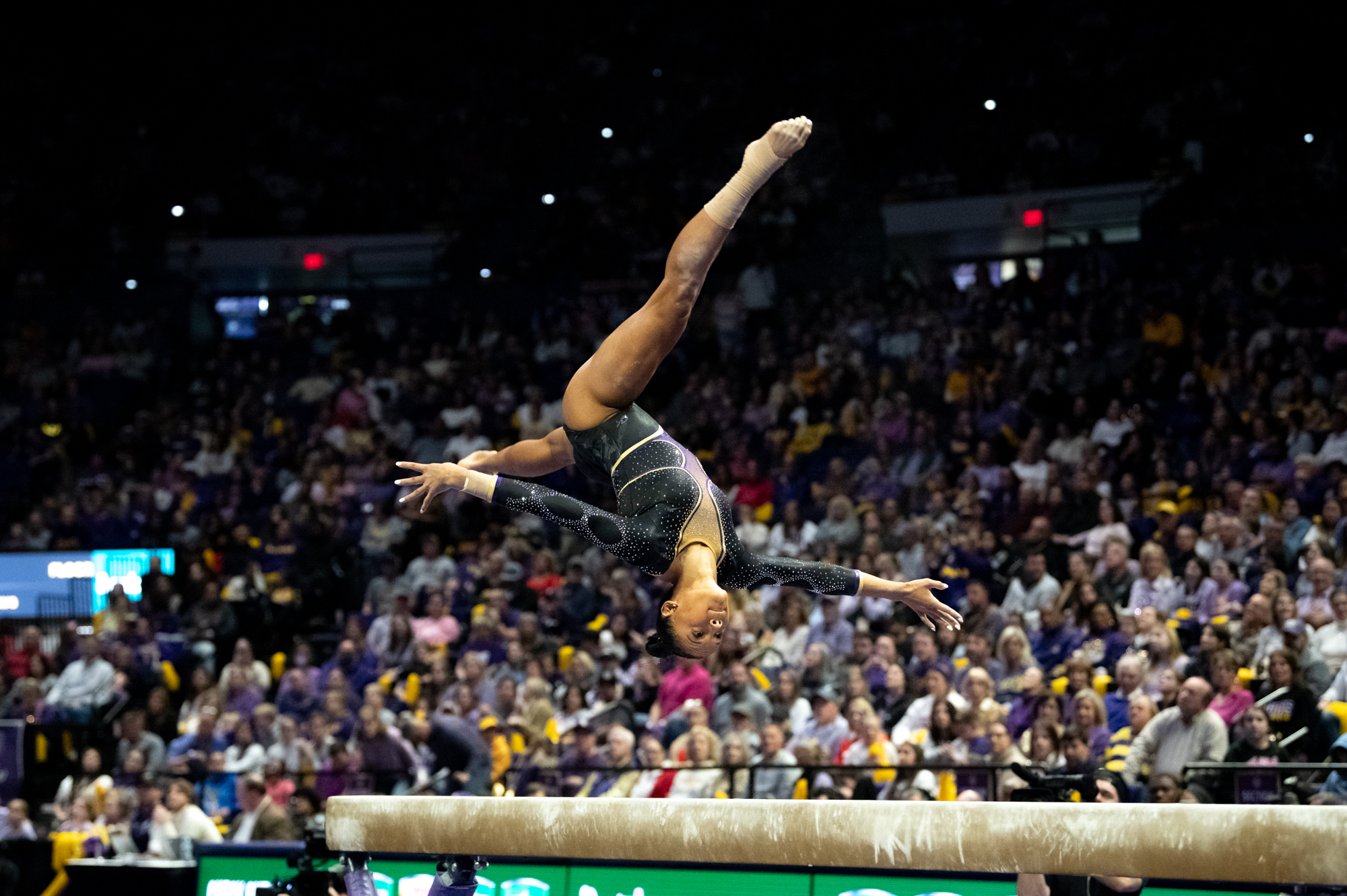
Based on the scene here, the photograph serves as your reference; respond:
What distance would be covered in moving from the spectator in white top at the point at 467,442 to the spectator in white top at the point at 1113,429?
5832 mm

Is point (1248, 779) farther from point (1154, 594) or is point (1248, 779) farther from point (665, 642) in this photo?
point (665, 642)

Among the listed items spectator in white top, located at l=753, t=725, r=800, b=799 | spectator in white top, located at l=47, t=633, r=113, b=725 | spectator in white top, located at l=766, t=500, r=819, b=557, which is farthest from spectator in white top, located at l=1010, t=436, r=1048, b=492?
spectator in white top, located at l=47, t=633, r=113, b=725

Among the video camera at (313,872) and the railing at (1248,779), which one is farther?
the railing at (1248,779)

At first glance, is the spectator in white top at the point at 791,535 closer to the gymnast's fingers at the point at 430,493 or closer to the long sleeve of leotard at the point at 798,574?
the long sleeve of leotard at the point at 798,574

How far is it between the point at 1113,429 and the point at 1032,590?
2.20 meters

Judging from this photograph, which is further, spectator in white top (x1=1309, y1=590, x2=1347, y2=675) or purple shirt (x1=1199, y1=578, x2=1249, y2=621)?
purple shirt (x1=1199, y1=578, x2=1249, y2=621)

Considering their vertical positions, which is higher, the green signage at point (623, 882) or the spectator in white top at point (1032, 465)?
the spectator in white top at point (1032, 465)

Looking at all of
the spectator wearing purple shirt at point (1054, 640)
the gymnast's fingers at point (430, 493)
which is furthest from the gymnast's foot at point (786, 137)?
the spectator wearing purple shirt at point (1054, 640)

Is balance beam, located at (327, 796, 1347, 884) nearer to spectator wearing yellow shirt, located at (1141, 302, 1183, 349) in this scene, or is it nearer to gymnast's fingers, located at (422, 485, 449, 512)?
gymnast's fingers, located at (422, 485, 449, 512)

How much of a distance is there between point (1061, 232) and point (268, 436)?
885cm

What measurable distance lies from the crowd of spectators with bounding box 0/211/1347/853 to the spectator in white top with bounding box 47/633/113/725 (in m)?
0.04

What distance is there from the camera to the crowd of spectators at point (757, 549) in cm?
852

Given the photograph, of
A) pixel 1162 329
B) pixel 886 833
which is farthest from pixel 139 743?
pixel 1162 329

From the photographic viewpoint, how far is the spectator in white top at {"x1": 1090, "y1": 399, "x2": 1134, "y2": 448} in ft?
37.4
